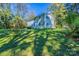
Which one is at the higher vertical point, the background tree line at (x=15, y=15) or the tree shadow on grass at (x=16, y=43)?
the background tree line at (x=15, y=15)

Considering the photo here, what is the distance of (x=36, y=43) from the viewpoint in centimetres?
175

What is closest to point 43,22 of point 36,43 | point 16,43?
point 36,43

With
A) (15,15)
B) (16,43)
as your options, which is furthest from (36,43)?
(15,15)

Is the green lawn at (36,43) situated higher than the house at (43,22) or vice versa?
the house at (43,22)

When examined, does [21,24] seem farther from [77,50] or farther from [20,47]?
[77,50]

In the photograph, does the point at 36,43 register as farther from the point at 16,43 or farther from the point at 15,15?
the point at 15,15

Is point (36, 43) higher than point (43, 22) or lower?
lower

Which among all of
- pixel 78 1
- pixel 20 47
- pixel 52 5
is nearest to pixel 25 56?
pixel 20 47

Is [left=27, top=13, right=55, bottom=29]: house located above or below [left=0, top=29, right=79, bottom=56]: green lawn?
above

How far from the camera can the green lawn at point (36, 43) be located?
5.67 feet

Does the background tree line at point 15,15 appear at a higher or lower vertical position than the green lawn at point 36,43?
higher

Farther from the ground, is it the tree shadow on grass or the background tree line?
the background tree line

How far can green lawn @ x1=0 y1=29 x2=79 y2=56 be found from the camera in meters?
1.73

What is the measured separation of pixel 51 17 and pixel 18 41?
0.36 meters
